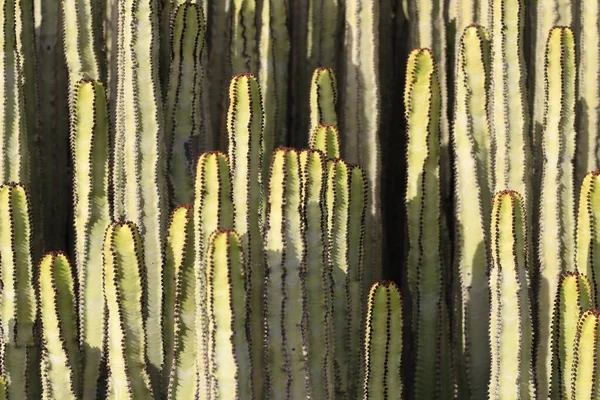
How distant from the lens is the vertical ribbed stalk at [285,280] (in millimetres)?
2457

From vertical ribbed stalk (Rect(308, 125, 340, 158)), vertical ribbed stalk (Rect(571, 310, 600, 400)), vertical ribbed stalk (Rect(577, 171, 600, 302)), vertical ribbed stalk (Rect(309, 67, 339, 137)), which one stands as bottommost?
vertical ribbed stalk (Rect(571, 310, 600, 400))

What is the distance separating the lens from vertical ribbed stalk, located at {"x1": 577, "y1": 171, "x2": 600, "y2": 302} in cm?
284

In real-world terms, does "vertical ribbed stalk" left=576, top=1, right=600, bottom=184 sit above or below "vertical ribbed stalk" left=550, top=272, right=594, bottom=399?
above

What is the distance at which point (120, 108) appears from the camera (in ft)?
9.83

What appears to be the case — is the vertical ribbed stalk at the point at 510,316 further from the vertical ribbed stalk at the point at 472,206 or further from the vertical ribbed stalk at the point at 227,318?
the vertical ribbed stalk at the point at 227,318

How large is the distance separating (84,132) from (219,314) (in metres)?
0.87

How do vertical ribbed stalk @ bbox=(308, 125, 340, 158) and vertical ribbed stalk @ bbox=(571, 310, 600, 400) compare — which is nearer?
vertical ribbed stalk @ bbox=(571, 310, 600, 400)

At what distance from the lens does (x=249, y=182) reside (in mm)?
2641

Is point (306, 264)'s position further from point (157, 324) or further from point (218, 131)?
point (218, 131)

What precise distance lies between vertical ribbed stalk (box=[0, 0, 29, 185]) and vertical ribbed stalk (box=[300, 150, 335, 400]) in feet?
3.70

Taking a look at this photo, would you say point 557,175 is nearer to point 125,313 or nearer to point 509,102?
point 509,102

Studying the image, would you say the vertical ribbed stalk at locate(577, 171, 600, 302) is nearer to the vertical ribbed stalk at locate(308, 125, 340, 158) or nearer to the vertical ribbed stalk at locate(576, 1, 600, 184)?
the vertical ribbed stalk at locate(576, 1, 600, 184)

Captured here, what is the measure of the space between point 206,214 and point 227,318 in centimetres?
31

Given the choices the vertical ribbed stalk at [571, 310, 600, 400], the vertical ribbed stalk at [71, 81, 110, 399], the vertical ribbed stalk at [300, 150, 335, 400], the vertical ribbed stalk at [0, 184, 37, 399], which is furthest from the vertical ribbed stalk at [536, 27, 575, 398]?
the vertical ribbed stalk at [0, 184, 37, 399]
